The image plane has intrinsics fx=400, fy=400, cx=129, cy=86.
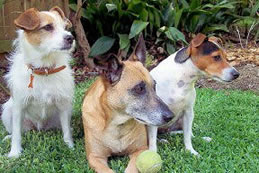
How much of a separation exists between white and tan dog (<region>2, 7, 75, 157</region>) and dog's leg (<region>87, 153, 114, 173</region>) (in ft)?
2.16

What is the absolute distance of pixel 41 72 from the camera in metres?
4.11

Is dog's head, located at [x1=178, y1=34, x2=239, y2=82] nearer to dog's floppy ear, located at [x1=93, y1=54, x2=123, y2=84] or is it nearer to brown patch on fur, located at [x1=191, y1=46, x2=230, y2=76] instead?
brown patch on fur, located at [x1=191, y1=46, x2=230, y2=76]

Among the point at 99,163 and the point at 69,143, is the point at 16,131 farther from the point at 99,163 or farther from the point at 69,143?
the point at 99,163

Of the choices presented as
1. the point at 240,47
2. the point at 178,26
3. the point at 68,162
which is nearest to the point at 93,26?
the point at 178,26

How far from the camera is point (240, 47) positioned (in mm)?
8586

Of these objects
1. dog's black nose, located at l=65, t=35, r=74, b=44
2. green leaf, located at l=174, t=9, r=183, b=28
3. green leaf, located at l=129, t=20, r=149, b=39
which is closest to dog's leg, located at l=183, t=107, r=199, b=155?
dog's black nose, located at l=65, t=35, r=74, b=44

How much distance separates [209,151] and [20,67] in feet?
7.04

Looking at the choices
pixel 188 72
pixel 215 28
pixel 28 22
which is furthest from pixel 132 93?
pixel 215 28

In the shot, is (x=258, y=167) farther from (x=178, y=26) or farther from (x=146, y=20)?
(x=178, y=26)

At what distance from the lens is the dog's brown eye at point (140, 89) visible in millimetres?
3414

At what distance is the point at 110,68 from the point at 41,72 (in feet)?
3.28

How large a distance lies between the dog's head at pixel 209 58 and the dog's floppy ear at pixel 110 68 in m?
0.82

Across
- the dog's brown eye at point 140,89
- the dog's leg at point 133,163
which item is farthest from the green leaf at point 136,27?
the dog's brown eye at point 140,89

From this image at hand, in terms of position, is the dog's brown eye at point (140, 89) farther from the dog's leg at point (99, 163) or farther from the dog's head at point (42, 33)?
the dog's head at point (42, 33)
